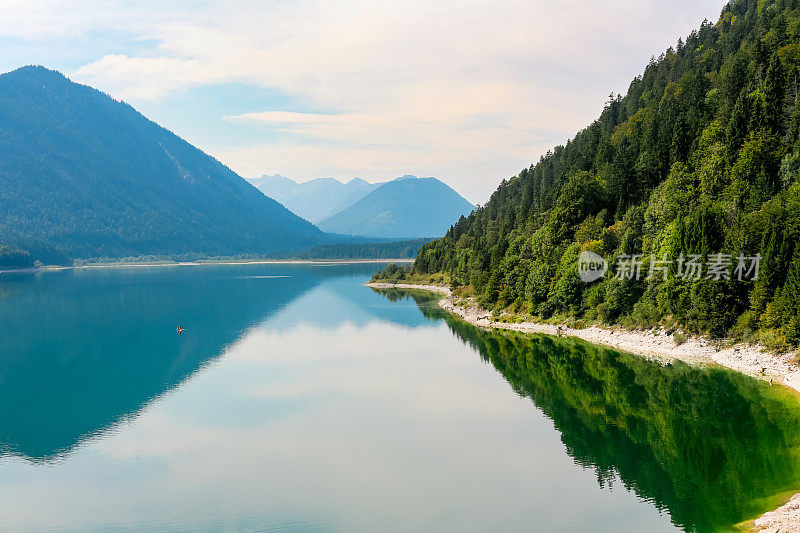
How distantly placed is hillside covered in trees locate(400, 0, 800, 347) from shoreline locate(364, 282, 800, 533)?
79.9 inches

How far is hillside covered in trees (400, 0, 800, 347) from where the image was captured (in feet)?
207

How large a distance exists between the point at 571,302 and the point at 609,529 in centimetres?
6218

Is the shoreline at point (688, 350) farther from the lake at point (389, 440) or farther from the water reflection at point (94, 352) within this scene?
the water reflection at point (94, 352)

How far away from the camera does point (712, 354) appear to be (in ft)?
206

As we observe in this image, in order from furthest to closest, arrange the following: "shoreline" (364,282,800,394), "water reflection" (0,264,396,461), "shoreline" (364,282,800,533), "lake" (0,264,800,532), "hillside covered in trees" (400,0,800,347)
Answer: "hillside covered in trees" (400,0,800,347) → "shoreline" (364,282,800,394) → "water reflection" (0,264,396,461) → "lake" (0,264,800,532) → "shoreline" (364,282,800,533)

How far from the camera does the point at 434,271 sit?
199m

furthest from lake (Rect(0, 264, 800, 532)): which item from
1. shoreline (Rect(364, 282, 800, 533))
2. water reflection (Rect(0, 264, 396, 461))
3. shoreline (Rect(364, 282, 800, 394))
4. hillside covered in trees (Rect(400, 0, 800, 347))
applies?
hillside covered in trees (Rect(400, 0, 800, 347))

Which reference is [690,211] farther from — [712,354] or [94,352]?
[94,352]

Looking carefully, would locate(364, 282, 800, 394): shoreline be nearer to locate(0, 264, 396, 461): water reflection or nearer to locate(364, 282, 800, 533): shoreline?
locate(364, 282, 800, 533): shoreline

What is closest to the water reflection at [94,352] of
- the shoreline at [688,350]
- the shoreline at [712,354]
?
the shoreline at [712,354]

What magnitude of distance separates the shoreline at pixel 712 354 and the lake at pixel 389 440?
1.76 metres

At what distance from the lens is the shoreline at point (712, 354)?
28.1 meters

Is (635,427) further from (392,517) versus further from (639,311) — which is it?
(639,311)

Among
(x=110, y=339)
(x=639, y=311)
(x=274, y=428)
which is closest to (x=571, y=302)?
(x=639, y=311)
